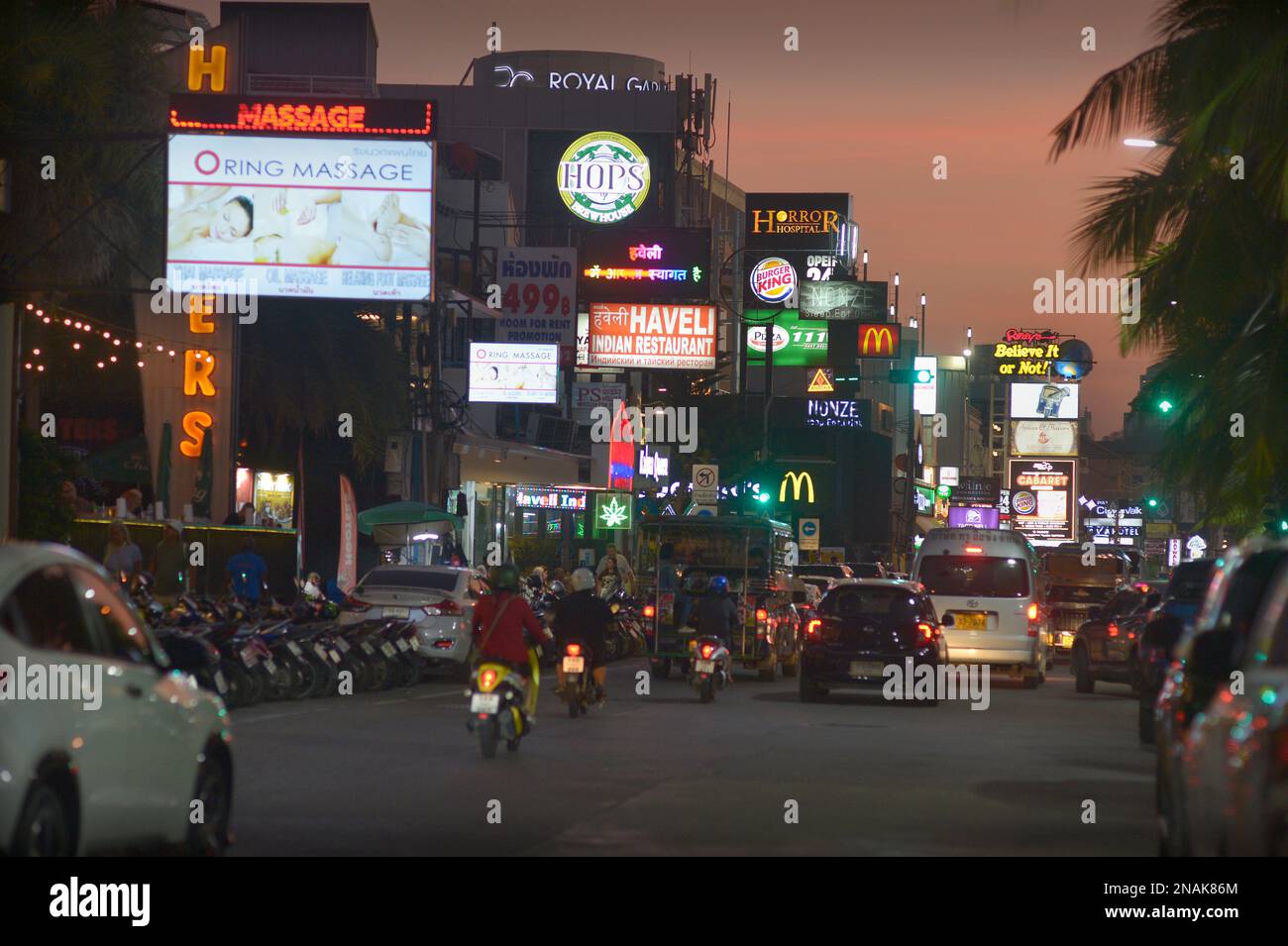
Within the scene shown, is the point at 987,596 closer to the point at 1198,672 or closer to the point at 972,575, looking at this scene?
the point at 972,575

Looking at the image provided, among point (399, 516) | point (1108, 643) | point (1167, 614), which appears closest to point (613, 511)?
point (399, 516)

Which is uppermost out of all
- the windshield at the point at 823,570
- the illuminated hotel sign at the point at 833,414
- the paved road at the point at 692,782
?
the illuminated hotel sign at the point at 833,414

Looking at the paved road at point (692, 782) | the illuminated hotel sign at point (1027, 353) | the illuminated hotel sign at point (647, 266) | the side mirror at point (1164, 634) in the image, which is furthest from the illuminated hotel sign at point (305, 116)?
the illuminated hotel sign at point (1027, 353)

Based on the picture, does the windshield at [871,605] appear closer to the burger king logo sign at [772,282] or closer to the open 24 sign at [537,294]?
the open 24 sign at [537,294]

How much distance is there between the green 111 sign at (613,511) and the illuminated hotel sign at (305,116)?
24484 millimetres

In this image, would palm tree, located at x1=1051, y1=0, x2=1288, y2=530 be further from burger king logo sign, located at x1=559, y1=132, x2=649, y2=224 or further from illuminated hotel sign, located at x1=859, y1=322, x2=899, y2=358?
burger king logo sign, located at x1=559, y1=132, x2=649, y2=224

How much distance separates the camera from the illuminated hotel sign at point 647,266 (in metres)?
52.8

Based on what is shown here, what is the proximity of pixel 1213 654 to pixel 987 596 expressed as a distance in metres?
21.6

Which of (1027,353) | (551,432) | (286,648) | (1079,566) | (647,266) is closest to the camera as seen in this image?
(286,648)

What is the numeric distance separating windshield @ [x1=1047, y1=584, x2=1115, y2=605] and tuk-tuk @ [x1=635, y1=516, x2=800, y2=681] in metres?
10.1

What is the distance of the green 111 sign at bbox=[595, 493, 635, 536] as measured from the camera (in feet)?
176

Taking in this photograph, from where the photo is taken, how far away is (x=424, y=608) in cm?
2723

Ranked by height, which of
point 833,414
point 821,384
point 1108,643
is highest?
point 821,384

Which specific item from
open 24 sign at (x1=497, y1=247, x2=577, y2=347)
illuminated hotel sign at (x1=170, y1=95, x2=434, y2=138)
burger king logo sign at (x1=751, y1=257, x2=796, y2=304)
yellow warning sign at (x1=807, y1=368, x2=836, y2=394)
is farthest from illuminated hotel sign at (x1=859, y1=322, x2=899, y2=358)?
illuminated hotel sign at (x1=170, y1=95, x2=434, y2=138)
